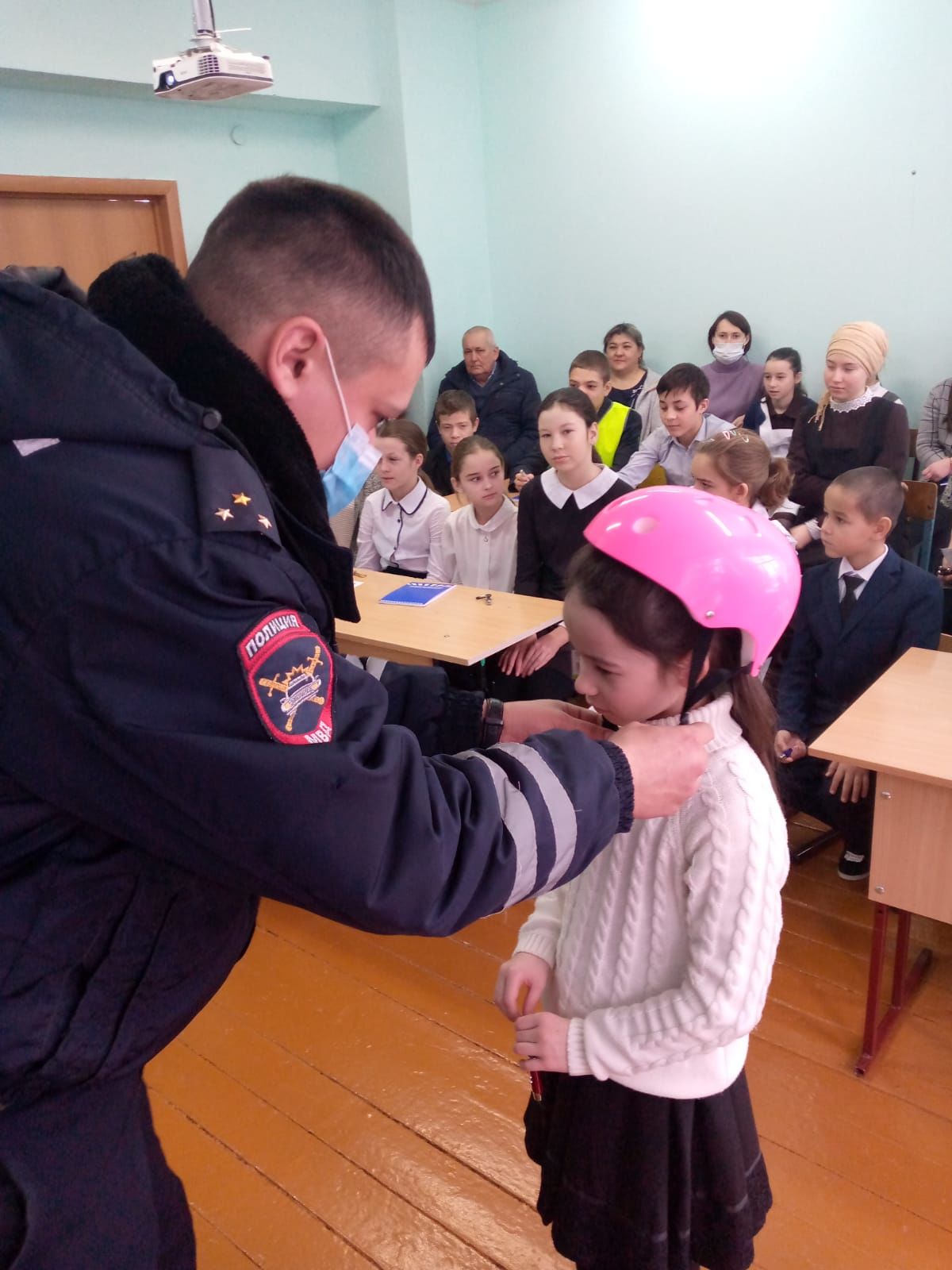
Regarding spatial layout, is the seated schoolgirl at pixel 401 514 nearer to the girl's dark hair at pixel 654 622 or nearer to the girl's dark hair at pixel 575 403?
the girl's dark hair at pixel 575 403

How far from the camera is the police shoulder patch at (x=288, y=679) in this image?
0.69 metres

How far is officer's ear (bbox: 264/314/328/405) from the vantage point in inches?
34.2

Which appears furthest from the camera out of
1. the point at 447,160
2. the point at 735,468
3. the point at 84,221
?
the point at 447,160

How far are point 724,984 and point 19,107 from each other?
5.87 metres

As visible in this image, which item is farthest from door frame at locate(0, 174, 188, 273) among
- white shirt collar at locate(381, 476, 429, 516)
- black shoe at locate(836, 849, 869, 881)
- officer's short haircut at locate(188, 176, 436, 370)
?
officer's short haircut at locate(188, 176, 436, 370)

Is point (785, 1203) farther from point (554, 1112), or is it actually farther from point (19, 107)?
point (19, 107)

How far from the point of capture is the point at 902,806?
1956 millimetres

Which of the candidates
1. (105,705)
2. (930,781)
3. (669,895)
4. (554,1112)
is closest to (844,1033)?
(930,781)

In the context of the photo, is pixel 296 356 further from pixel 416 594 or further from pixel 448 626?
pixel 416 594

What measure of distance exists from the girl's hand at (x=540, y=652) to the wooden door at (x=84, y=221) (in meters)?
3.77

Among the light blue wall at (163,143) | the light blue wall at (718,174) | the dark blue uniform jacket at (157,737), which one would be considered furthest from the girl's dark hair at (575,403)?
A: the light blue wall at (163,143)

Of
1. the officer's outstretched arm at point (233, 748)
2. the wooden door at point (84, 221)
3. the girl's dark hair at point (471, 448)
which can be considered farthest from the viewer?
the wooden door at point (84, 221)

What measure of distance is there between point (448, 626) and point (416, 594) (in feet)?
1.36

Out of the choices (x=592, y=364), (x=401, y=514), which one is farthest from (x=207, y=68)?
(x=592, y=364)
